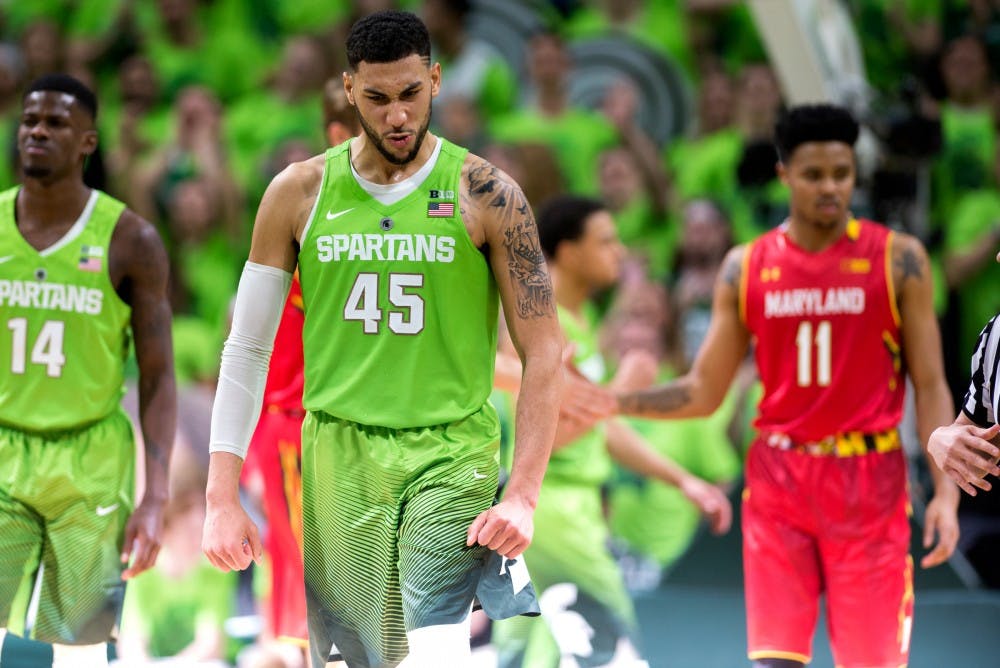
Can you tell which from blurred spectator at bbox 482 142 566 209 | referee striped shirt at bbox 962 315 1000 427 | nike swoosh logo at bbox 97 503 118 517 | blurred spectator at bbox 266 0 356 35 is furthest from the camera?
blurred spectator at bbox 266 0 356 35

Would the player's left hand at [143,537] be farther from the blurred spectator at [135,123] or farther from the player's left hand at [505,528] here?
the blurred spectator at [135,123]

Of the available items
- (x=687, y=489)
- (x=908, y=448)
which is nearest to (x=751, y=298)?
(x=687, y=489)

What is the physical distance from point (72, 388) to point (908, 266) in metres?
2.88

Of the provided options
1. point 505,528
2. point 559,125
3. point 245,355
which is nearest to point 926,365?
point 505,528

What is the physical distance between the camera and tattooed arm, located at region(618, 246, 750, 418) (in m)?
5.34

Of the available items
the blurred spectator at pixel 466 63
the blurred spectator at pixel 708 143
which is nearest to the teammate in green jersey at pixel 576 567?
the blurred spectator at pixel 708 143

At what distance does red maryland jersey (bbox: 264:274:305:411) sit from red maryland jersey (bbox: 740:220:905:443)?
5.44 feet

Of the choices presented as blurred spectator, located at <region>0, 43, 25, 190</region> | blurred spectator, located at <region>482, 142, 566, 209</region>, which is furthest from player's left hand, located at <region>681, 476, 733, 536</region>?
blurred spectator, located at <region>0, 43, 25, 190</region>

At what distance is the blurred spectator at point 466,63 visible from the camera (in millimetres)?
10375

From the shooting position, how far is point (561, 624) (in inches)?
236

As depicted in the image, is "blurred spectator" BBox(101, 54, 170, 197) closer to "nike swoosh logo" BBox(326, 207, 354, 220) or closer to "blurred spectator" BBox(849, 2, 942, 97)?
"blurred spectator" BBox(849, 2, 942, 97)

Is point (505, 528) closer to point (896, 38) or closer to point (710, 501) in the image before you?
point (710, 501)

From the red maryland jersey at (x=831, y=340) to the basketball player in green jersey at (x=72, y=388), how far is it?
211cm

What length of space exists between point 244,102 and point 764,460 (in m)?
Answer: 6.88
